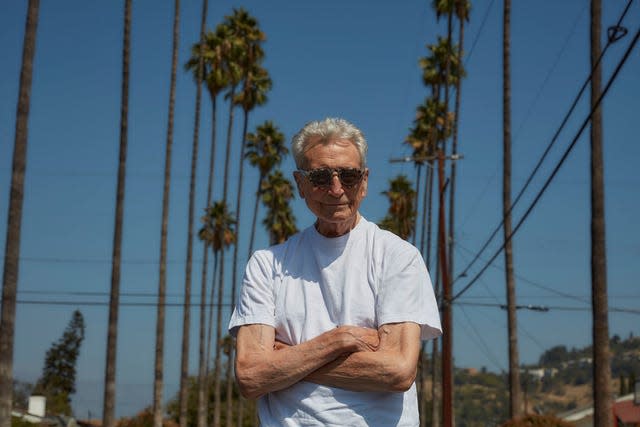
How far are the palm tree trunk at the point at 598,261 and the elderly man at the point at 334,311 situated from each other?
42.6 ft

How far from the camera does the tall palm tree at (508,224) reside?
28312 millimetres

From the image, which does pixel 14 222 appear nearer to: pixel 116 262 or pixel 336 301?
pixel 116 262

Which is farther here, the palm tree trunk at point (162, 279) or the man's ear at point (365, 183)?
the palm tree trunk at point (162, 279)

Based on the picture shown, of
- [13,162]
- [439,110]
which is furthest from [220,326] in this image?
[13,162]

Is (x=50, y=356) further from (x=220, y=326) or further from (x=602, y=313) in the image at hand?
(x=602, y=313)

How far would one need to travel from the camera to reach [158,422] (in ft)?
115

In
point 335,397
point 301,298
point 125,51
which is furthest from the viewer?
point 125,51

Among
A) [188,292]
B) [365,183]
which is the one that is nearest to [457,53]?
[188,292]

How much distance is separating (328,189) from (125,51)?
2276 cm

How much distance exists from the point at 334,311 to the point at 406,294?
27 centimetres

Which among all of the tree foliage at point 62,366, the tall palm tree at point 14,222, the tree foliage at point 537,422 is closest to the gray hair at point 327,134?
the tall palm tree at point 14,222

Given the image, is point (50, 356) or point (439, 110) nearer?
point (439, 110)

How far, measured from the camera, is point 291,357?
3.31 m

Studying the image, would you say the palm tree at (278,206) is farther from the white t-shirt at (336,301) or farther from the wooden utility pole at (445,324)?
the white t-shirt at (336,301)
